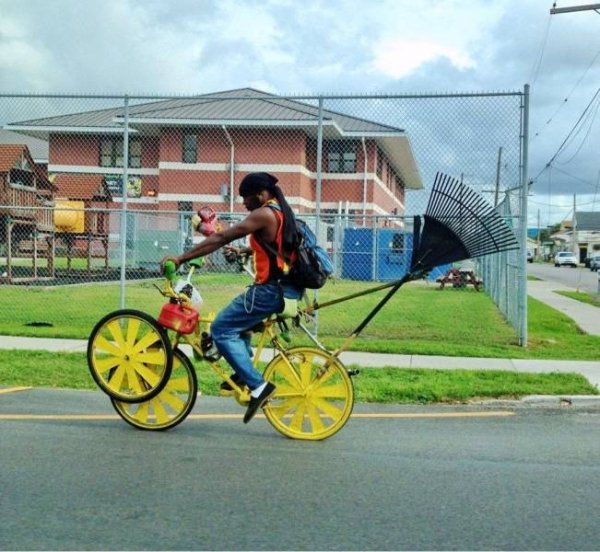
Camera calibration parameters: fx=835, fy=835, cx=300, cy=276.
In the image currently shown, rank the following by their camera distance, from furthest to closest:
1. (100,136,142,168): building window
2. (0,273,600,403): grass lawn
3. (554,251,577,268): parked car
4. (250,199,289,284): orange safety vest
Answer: (554,251,577,268): parked car → (100,136,142,168): building window → (0,273,600,403): grass lawn → (250,199,289,284): orange safety vest

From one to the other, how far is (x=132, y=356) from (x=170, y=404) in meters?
0.48

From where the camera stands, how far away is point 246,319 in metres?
6.04

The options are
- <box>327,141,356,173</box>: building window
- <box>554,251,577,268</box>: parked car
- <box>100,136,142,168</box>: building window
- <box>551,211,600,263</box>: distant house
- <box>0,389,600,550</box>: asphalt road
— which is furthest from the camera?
<box>551,211,600,263</box>: distant house

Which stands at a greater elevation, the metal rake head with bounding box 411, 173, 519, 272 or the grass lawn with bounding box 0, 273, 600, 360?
the metal rake head with bounding box 411, 173, 519, 272

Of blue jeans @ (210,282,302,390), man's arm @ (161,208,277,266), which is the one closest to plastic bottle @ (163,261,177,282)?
man's arm @ (161,208,277,266)

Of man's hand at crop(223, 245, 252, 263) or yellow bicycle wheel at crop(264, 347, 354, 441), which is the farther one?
man's hand at crop(223, 245, 252, 263)

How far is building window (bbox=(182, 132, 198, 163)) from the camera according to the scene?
2689cm

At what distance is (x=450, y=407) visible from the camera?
26.2 ft

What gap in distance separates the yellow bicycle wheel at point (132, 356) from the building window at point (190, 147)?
20.7m

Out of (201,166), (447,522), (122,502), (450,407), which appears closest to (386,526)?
(447,522)

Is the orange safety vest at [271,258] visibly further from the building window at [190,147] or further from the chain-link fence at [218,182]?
the building window at [190,147]

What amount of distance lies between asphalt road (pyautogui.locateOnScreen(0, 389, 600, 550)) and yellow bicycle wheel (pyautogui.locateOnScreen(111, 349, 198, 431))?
11 cm

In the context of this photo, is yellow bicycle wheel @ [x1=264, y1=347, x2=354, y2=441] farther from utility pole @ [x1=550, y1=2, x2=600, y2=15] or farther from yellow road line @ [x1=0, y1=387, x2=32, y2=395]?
utility pole @ [x1=550, y1=2, x2=600, y2=15]

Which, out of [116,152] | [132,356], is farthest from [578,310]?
[116,152]
